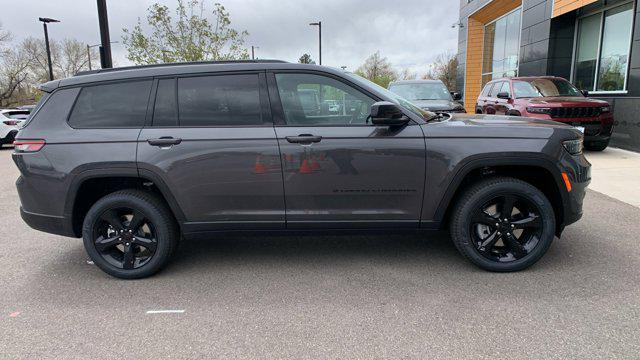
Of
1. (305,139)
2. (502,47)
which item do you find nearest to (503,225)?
(305,139)

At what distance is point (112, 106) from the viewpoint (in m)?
3.70

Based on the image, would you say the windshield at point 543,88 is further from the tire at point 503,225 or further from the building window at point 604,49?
the tire at point 503,225

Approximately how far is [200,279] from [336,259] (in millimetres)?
1226

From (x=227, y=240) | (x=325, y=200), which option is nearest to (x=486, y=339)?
(x=325, y=200)

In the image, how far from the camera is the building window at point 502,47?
1886cm

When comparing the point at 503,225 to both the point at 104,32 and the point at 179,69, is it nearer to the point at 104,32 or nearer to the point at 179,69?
the point at 179,69

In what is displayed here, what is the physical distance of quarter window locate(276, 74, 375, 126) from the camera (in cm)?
360

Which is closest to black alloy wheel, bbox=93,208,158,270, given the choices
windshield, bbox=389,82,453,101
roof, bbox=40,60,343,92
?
roof, bbox=40,60,343,92

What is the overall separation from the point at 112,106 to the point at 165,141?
1.98ft

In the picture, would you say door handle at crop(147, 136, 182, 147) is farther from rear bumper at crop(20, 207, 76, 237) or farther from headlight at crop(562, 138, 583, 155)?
headlight at crop(562, 138, 583, 155)

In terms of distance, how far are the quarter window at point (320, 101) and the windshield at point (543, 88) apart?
26.3 feet

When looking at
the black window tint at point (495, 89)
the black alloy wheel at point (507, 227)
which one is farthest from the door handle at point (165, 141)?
the black window tint at point (495, 89)

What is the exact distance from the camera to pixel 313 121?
3590 millimetres

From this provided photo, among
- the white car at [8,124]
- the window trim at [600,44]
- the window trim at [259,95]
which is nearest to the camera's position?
the window trim at [259,95]
